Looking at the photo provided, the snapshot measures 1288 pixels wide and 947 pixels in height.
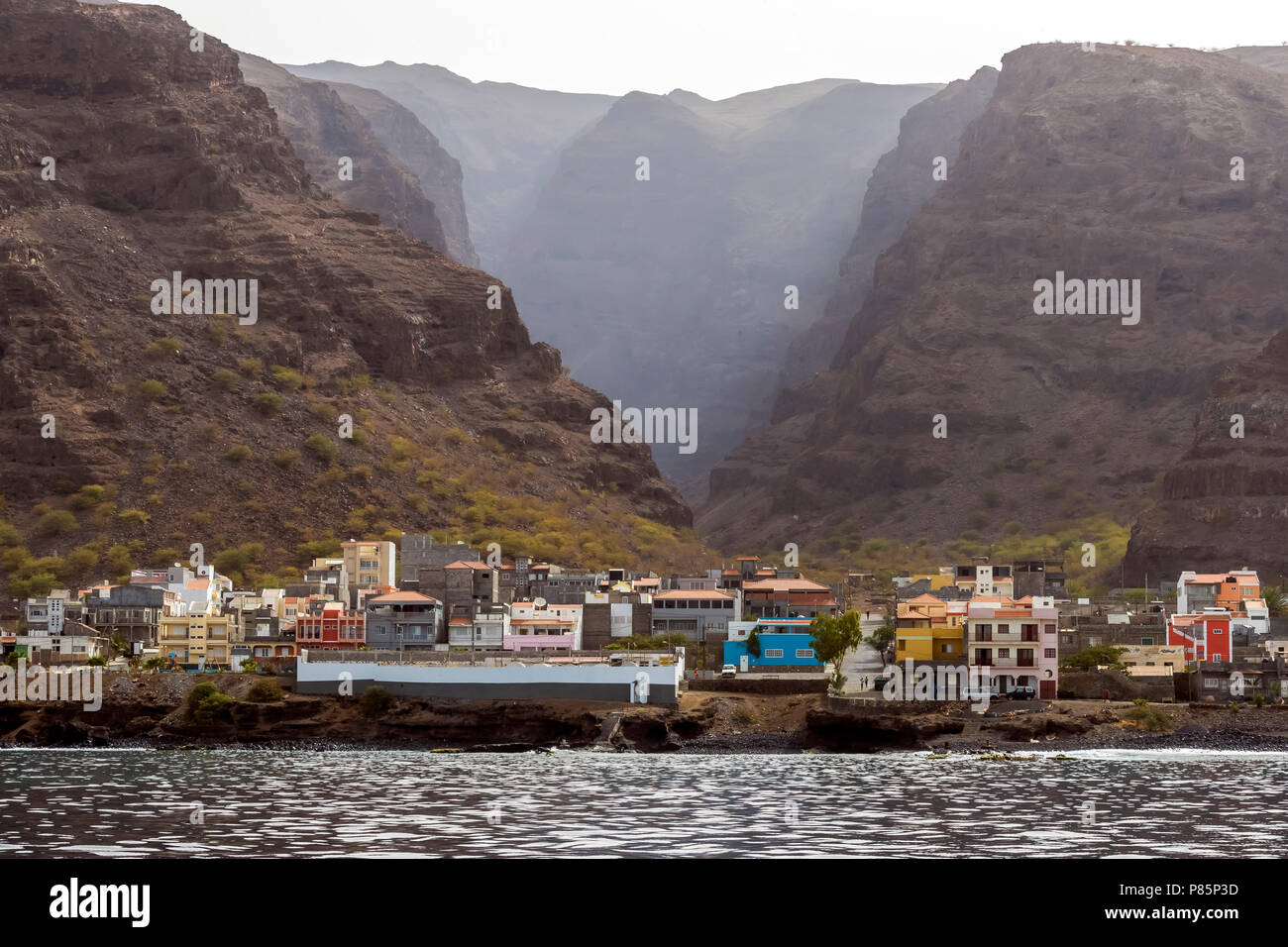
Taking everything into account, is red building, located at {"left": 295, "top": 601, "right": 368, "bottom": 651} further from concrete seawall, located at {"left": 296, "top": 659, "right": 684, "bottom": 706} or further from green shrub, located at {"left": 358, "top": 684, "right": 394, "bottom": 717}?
green shrub, located at {"left": 358, "top": 684, "right": 394, "bottom": 717}

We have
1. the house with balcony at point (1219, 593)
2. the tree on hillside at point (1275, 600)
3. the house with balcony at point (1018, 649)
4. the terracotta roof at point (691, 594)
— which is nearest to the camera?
the house with balcony at point (1018, 649)

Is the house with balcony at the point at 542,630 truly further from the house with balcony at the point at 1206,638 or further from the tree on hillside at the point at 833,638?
the house with balcony at the point at 1206,638

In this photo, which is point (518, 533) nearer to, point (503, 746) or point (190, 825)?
point (503, 746)

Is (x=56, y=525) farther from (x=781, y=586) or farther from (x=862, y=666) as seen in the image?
(x=862, y=666)

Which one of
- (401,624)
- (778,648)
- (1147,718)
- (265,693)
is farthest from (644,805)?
(401,624)

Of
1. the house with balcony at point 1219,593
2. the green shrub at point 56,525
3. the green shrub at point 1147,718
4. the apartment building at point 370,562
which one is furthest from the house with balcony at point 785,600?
the green shrub at point 56,525

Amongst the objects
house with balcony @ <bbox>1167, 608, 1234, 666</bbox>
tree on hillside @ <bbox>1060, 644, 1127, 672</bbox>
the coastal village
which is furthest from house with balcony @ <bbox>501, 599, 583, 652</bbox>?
house with balcony @ <bbox>1167, 608, 1234, 666</bbox>
